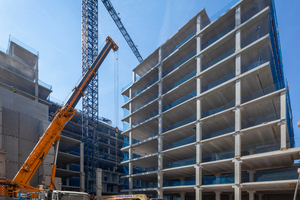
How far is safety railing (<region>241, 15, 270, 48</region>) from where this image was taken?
2161cm

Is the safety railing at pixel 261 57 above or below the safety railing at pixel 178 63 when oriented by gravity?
below

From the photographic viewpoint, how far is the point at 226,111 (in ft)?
70.3

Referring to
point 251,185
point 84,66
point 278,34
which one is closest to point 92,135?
point 84,66

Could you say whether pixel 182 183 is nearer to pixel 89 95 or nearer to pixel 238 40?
pixel 238 40

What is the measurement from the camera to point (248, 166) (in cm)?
2175

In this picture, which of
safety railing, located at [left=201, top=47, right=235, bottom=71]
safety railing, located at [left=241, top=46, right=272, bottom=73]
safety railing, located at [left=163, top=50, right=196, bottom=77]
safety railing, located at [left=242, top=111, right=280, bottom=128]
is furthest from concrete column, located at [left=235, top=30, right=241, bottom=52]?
safety railing, located at [left=242, top=111, right=280, bottom=128]

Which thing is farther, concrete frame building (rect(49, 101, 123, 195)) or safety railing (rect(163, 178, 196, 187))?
concrete frame building (rect(49, 101, 123, 195))

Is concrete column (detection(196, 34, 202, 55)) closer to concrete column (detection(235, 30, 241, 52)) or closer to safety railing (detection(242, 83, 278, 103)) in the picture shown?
concrete column (detection(235, 30, 241, 52))

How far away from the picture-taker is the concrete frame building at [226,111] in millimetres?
19391

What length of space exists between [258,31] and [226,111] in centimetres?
904

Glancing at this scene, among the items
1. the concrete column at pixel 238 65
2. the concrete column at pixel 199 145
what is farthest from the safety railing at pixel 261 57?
the concrete column at pixel 199 145

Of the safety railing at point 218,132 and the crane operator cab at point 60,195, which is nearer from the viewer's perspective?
the crane operator cab at point 60,195

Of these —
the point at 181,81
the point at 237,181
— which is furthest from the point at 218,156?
the point at 181,81

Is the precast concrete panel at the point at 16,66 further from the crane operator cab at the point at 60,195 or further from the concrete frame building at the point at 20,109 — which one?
the crane operator cab at the point at 60,195
